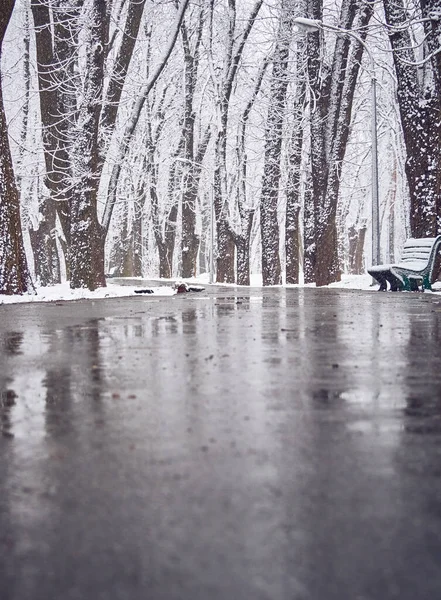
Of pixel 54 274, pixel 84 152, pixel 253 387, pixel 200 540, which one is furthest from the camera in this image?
pixel 54 274

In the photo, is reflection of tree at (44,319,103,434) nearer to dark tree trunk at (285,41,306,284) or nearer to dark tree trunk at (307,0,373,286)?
dark tree trunk at (307,0,373,286)

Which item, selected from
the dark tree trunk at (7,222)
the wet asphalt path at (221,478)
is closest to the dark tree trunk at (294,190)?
the dark tree trunk at (7,222)

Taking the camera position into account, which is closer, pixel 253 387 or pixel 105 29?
pixel 253 387

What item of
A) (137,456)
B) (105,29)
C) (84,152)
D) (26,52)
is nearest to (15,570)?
(137,456)

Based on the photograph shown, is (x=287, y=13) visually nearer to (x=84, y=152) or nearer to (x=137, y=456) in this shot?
(x=84, y=152)

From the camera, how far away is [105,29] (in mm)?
23281

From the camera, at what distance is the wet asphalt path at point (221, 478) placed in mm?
1857

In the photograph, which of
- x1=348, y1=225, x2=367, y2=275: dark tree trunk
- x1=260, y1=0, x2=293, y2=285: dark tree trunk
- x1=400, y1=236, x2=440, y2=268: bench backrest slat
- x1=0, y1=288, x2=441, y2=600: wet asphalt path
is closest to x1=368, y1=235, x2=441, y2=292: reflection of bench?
x1=400, y1=236, x2=440, y2=268: bench backrest slat

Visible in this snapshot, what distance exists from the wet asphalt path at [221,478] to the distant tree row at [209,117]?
13387 mm

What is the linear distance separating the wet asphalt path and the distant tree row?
13387 mm

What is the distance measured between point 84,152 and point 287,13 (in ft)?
42.0

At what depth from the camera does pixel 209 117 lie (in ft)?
153

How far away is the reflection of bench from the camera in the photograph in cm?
1909

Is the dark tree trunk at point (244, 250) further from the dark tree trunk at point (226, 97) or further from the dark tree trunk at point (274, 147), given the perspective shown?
the dark tree trunk at point (274, 147)
